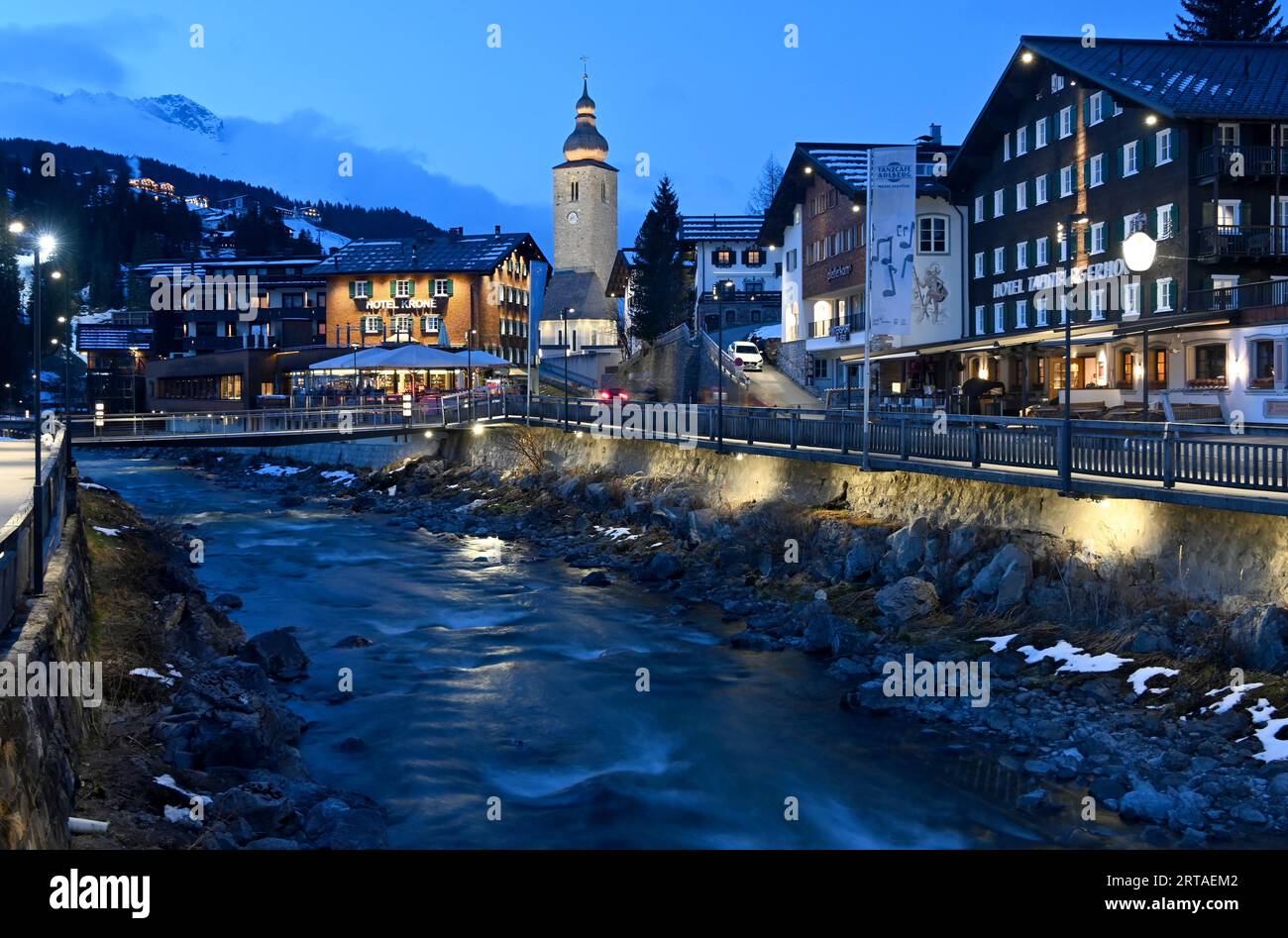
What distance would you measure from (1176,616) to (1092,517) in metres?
3.12

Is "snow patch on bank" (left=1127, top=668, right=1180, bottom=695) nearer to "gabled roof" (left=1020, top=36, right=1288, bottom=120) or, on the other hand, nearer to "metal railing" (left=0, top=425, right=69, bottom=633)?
"metal railing" (left=0, top=425, right=69, bottom=633)

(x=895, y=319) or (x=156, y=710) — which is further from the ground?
(x=895, y=319)

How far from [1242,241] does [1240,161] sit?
8.59 ft

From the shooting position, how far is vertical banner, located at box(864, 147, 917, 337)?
28.2m

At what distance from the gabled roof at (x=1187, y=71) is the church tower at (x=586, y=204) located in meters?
68.4

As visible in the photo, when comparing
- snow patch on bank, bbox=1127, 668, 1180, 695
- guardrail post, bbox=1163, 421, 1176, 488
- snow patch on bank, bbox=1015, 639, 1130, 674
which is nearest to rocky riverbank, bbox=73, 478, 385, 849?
snow patch on bank, bbox=1015, 639, 1130, 674

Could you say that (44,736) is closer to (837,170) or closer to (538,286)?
(837,170)

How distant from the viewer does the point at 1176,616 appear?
63.1ft

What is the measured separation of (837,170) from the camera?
59.1 m

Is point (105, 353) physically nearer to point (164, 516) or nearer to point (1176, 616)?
point (164, 516)

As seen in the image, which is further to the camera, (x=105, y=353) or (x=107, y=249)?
(x=107, y=249)

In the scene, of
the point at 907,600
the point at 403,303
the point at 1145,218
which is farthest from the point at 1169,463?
the point at 403,303

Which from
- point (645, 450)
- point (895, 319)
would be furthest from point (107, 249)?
point (895, 319)
